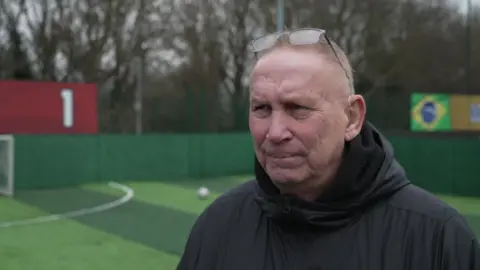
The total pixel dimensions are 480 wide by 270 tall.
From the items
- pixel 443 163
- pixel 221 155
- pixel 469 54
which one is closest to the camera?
pixel 443 163

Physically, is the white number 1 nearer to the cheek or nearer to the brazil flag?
the brazil flag

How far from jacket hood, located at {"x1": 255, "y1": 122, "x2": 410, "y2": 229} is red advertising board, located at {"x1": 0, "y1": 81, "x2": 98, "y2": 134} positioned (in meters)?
15.1

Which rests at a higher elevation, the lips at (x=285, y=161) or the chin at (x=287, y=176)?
the lips at (x=285, y=161)

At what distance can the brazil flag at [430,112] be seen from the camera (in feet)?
55.2

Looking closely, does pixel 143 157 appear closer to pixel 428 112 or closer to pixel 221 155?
pixel 221 155

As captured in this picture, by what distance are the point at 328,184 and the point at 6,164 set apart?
45.9 feet

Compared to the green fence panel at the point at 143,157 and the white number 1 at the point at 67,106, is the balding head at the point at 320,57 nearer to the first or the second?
the white number 1 at the point at 67,106

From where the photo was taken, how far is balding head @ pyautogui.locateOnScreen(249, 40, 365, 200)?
4.82 feet

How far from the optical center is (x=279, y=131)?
1455 mm

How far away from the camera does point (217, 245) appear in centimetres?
169

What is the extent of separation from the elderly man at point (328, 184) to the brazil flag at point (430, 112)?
15905 millimetres

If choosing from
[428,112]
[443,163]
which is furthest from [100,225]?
[428,112]

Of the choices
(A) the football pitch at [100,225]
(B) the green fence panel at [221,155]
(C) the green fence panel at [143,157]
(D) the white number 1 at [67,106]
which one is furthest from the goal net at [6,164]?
(B) the green fence panel at [221,155]

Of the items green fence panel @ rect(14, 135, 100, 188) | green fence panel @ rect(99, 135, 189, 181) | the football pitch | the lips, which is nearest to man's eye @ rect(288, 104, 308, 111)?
the lips
